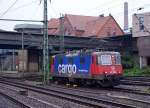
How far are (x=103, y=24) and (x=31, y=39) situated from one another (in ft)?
111

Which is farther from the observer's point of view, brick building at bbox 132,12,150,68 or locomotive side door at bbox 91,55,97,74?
brick building at bbox 132,12,150,68

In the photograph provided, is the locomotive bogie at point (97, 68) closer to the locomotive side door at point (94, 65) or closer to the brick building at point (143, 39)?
the locomotive side door at point (94, 65)

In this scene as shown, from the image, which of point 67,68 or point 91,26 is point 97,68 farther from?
point 91,26

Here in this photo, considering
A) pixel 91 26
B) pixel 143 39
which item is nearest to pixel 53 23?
pixel 91 26

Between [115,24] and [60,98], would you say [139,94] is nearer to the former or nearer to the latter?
[60,98]

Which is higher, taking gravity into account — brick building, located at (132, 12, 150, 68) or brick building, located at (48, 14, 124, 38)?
brick building, located at (48, 14, 124, 38)

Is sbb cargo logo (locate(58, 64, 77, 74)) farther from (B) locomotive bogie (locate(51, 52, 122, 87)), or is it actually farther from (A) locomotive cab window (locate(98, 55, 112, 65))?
(A) locomotive cab window (locate(98, 55, 112, 65))

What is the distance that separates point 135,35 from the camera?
7519cm

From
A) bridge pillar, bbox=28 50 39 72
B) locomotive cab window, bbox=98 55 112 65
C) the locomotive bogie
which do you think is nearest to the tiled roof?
bridge pillar, bbox=28 50 39 72

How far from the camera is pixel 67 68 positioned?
38.8 m

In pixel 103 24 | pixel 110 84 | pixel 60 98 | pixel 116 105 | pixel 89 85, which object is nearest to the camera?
pixel 116 105

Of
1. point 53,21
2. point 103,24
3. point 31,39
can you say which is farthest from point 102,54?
point 53,21

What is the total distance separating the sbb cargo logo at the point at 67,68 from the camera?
121 feet

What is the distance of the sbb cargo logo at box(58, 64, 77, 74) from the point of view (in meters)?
37.0
